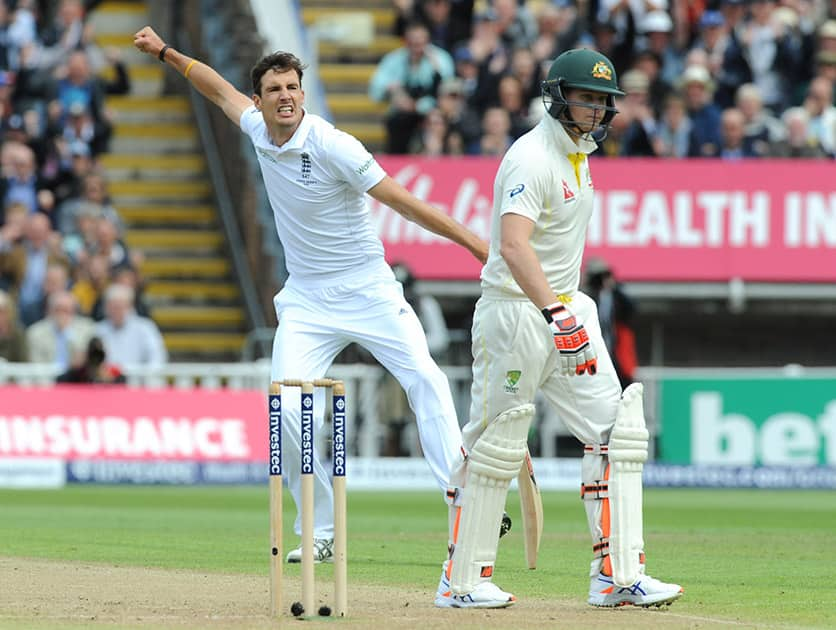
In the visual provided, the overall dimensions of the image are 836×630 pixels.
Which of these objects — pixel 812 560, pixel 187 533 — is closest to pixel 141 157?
pixel 187 533

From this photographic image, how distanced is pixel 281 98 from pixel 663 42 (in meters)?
12.5

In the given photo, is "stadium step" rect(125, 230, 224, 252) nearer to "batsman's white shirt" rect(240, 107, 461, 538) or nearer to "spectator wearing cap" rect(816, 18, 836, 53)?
"spectator wearing cap" rect(816, 18, 836, 53)

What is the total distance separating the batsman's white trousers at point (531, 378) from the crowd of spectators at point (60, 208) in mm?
10262

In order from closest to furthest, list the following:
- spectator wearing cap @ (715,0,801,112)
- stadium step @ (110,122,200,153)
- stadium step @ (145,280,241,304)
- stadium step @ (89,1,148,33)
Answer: spectator wearing cap @ (715,0,801,112) < stadium step @ (145,280,241,304) < stadium step @ (110,122,200,153) < stadium step @ (89,1,148,33)

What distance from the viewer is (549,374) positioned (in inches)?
313

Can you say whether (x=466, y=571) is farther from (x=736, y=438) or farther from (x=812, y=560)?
(x=736, y=438)

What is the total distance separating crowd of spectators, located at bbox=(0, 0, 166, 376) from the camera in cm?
1848

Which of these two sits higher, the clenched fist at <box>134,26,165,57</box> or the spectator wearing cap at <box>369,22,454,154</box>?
the spectator wearing cap at <box>369,22,454,154</box>

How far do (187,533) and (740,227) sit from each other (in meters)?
9.04

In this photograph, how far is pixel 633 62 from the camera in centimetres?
2112

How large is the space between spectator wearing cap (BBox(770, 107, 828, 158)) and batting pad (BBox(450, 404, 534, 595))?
1261cm

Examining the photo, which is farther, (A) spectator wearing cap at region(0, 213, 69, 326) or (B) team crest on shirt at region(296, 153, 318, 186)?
(A) spectator wearing cap at region(0, 213, 69, 326)

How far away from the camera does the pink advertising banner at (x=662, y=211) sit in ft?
63.5

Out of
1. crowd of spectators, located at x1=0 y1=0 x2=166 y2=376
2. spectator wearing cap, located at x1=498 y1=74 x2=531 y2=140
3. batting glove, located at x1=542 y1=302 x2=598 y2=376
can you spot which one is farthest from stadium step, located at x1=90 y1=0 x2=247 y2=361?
batting glove, located at x1=542 y1=302 x2=598 y2=376
